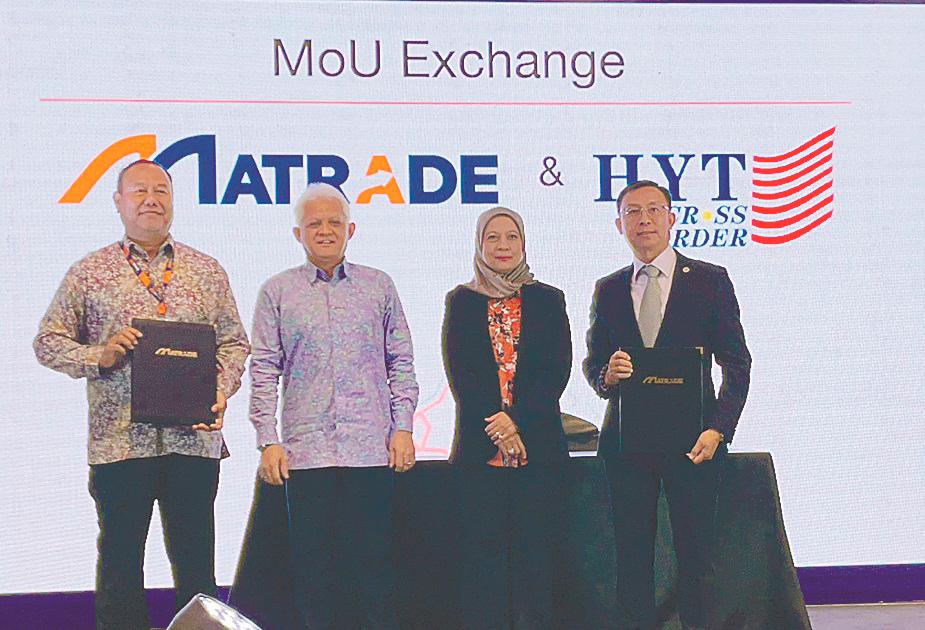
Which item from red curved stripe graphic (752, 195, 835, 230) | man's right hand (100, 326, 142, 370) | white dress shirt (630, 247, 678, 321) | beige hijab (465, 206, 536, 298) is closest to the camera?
man's right hand (100, 326, 142, 370)

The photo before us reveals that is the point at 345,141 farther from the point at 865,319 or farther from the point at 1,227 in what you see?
the point at 865,319

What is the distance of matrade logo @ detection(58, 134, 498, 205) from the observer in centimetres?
444

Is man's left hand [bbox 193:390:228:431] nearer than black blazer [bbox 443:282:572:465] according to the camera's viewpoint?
Yes

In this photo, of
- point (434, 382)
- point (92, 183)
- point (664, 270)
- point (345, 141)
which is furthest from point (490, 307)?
point (92, 183)

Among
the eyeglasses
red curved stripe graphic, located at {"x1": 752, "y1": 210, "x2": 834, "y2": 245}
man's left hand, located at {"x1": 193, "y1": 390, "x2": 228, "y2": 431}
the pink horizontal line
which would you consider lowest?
man's left hand, located at {"x1": 193, "y1": 390, "x2": 228, "y2": 431}

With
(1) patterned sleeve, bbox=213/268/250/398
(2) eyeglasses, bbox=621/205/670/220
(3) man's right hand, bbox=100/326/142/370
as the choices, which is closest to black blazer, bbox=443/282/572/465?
(2) eyeglasses, bbox=621/205/670/220

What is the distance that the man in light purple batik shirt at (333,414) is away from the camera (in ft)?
11.5

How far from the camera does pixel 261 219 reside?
449cm

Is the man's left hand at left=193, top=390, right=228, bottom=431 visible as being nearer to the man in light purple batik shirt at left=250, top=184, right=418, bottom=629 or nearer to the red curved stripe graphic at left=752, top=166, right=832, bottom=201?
the man in light purple batik shirt at left=250, top=184, right=418, bottom=629

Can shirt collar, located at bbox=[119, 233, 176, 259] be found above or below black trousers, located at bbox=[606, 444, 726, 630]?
above

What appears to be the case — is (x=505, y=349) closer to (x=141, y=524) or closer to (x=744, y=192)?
(x=141, y=524)

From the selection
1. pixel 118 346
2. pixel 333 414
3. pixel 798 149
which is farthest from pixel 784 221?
pixel 118 346

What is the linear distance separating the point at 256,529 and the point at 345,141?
5.17ft

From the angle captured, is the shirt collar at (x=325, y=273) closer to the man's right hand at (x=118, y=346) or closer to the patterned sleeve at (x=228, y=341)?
the patterned sleeve at (x=228, y=341)
